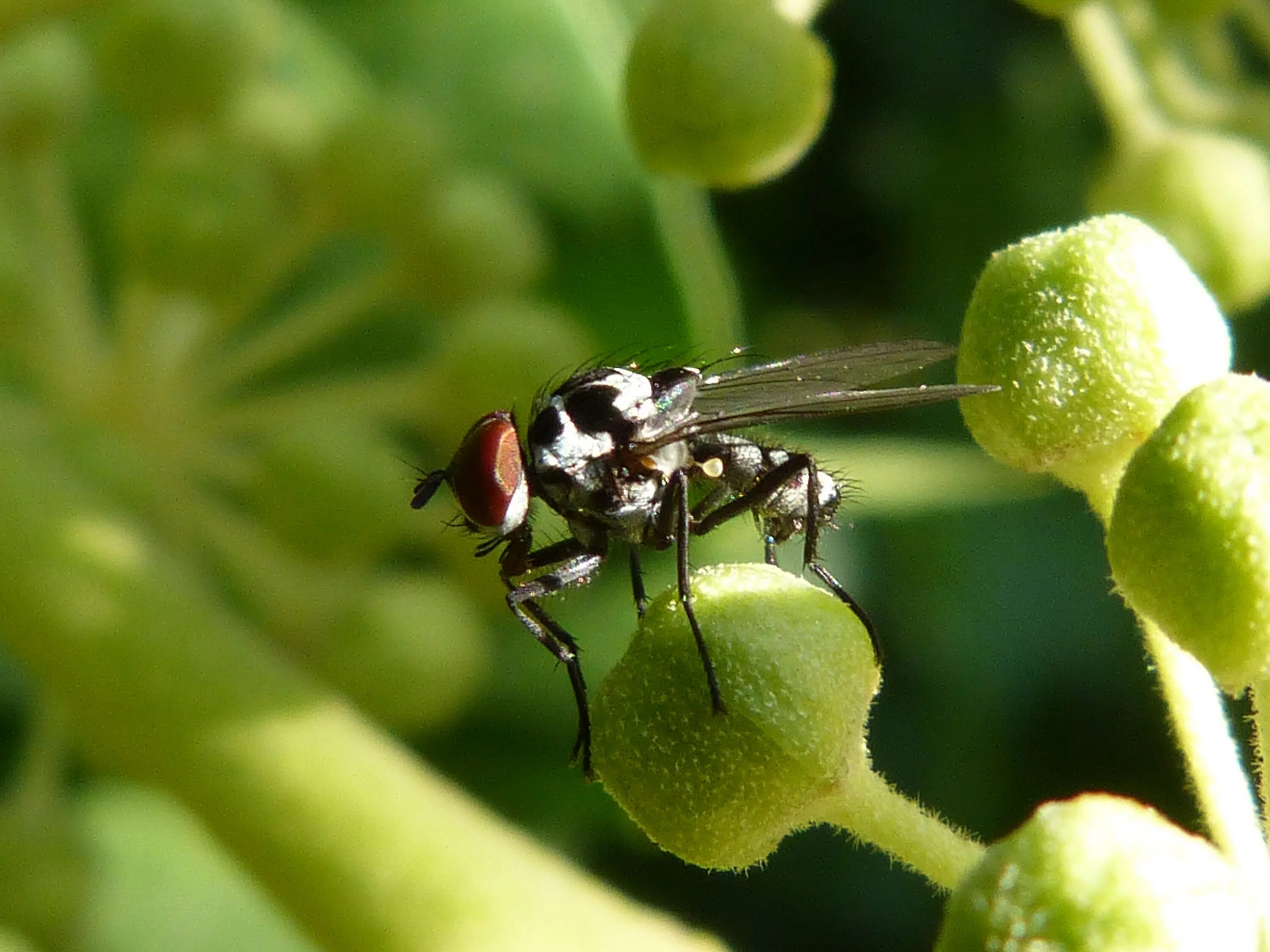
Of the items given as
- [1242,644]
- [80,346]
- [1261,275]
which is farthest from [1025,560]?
[1242,644]

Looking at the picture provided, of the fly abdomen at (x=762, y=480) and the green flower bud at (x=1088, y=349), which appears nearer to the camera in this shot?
the green flower bud at (x=1088, y=349)

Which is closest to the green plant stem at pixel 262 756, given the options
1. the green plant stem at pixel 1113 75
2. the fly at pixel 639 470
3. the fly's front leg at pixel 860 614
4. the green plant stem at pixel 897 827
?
the fly at pixel 639 470

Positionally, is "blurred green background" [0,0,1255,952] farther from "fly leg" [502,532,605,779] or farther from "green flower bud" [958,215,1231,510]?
"green flower bud" [958,215,1231,510]

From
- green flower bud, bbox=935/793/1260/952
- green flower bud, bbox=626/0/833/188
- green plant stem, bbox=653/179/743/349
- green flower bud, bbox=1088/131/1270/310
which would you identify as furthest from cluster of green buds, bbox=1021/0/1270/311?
green flower bud, bbox=935/793/1260/952

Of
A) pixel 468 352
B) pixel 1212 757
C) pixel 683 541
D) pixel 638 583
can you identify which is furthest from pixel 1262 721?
pixel 468 352

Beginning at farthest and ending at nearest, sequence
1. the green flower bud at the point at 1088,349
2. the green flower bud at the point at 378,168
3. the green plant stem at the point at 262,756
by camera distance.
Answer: the green flower bud at the point at 378,168
the green plant stem at the point at 262,756
the green flower bud at the point at 1088,349

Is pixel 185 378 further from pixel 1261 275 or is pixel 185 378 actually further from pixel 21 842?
pixel 1261 275

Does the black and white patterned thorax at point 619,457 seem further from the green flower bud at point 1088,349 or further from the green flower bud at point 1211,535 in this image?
the green flower bud at point 1211,535
